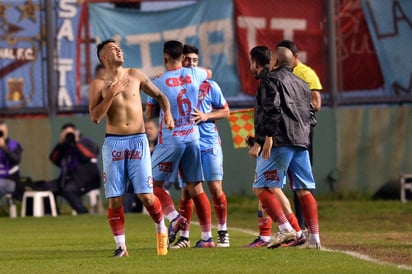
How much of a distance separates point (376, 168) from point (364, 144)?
0.53 m

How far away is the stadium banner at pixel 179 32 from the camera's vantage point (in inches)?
1066

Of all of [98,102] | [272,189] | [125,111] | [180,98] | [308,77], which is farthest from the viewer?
[308,77]

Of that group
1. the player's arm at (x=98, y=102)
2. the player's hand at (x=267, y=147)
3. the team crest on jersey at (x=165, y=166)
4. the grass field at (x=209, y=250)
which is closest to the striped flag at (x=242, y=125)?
the grass field at (x=209, y=250)

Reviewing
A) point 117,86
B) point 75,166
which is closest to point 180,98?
point 117,86

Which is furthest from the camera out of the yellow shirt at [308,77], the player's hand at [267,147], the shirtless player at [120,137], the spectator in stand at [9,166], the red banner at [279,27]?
the red banner at [279,27]

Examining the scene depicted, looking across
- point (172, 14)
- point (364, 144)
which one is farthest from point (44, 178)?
point (364, 144)

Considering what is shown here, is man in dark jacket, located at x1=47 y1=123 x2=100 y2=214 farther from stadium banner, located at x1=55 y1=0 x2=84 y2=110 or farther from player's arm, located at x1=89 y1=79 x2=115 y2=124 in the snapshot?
player's arm, located at x1=89 y1=79 x2=115 y2=124

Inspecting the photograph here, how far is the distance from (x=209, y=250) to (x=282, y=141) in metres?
1.43

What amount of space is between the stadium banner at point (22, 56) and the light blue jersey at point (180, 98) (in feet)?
40.7

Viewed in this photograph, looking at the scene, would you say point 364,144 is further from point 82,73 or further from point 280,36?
point 82,73

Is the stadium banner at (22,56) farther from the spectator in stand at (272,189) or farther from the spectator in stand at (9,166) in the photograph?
the spectator in stand at (272,189)

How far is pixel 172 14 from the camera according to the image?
27.2 m

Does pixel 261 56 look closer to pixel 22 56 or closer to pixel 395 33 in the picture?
pixel 22 56

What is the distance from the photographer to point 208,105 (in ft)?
50.0
